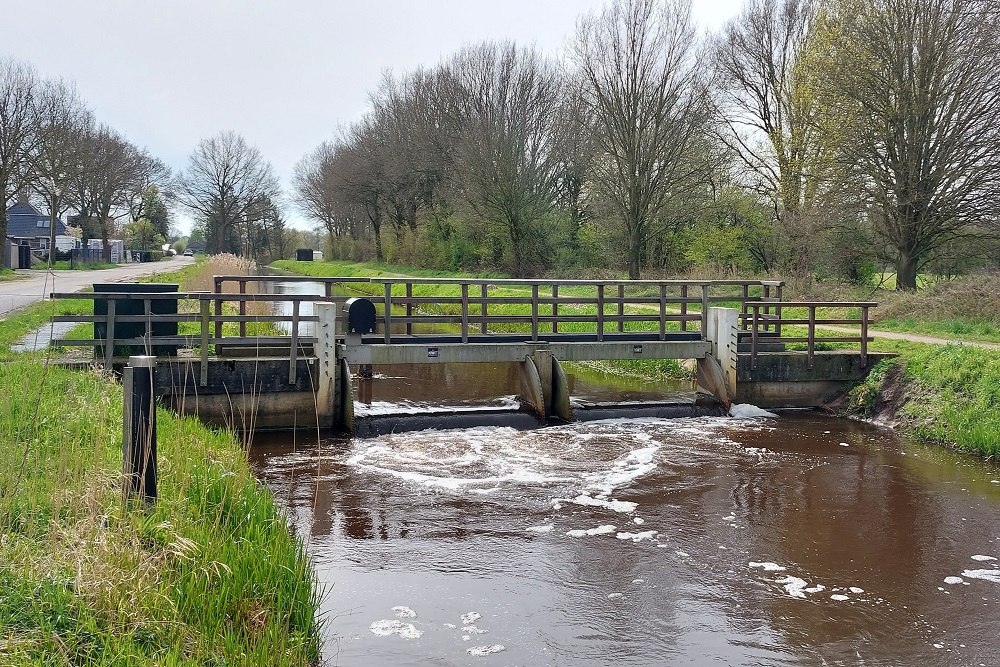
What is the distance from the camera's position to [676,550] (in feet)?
25.3

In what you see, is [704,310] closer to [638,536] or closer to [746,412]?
[746,412]

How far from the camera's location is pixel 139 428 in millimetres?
5090

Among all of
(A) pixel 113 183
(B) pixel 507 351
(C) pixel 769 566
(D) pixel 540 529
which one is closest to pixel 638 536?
(D) pixel 540 529

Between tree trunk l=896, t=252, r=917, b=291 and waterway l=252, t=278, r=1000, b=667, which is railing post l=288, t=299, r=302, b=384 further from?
tree trunk l=896, t=252, r=917, b=291

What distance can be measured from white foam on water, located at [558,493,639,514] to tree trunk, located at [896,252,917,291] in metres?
17.2

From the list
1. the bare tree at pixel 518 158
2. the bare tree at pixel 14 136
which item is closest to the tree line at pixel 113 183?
the bare tree at pixel 14 136

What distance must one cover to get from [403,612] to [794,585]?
3.34 meters

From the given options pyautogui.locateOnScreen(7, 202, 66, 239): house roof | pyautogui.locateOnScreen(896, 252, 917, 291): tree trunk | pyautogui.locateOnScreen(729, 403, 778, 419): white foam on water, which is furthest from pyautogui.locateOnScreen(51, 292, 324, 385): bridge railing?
pyautogui.locateOnScreen(7, 202, 66, 239): house roof

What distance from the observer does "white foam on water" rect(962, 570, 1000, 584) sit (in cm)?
713

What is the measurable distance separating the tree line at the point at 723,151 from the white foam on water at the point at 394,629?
21.1 metres

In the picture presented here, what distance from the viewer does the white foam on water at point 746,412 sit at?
14.1 meters

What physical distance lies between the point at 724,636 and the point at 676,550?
1769mm

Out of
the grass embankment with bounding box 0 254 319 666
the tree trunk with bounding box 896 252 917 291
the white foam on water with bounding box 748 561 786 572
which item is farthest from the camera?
the tree trunk with bounding box 896 252 917 291

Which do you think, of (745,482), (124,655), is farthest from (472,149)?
(124,655)
